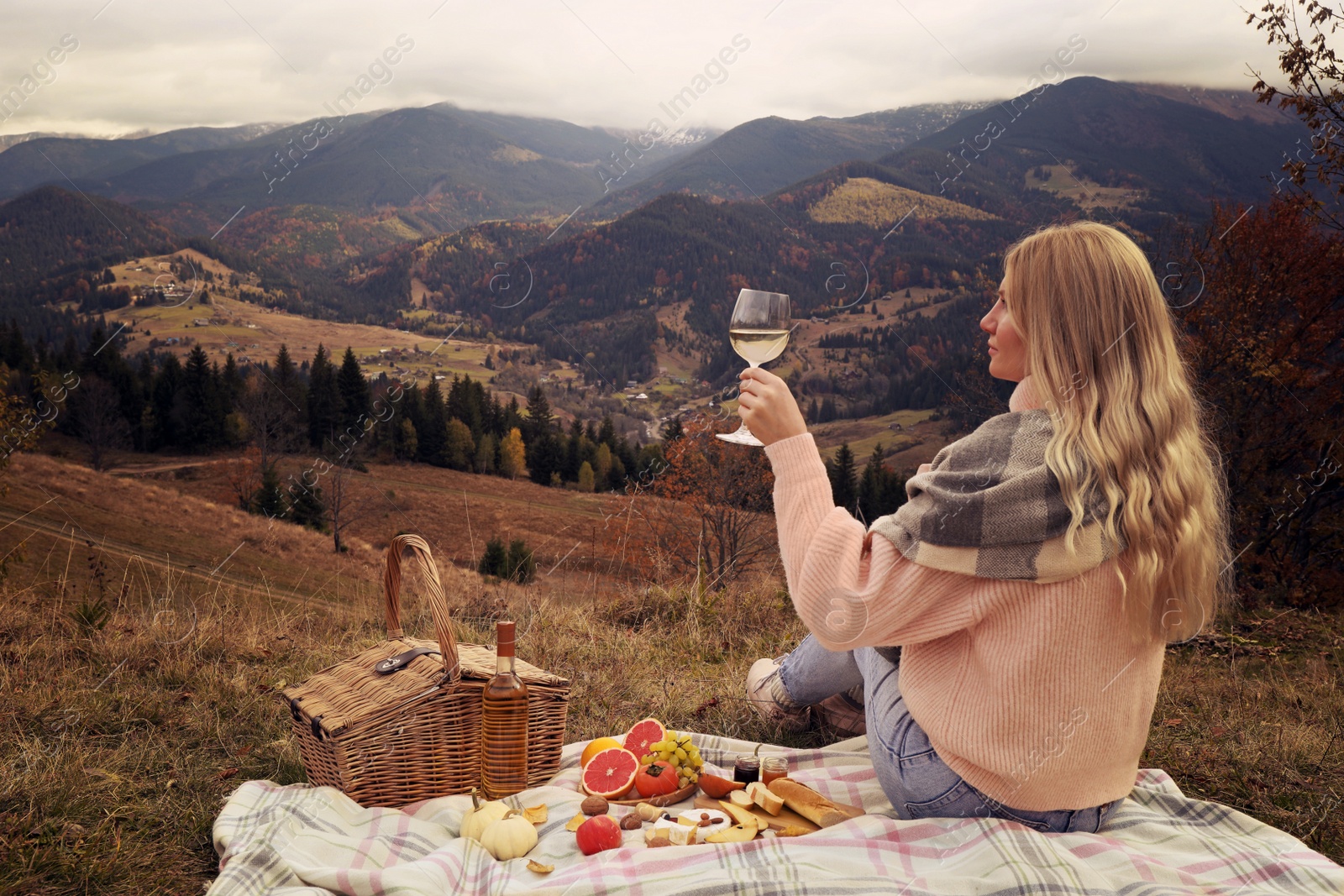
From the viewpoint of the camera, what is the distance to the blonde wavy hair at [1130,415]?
76.0 inches

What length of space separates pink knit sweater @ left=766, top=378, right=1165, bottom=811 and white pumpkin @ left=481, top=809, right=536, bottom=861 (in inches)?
48.3

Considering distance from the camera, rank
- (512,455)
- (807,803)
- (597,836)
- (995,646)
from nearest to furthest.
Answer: (995,646), (597,836), (807,803), (512,455)

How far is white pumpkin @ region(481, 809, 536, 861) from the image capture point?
2574 millimetres

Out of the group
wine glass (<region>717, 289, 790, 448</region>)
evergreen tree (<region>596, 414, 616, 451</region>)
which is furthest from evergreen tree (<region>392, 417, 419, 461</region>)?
wine glass (<region>717, 289, 790, 448</region>)

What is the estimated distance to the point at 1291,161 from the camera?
7641mm

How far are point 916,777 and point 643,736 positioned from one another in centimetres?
118

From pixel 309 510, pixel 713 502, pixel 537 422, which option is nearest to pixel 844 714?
pixel 713 502

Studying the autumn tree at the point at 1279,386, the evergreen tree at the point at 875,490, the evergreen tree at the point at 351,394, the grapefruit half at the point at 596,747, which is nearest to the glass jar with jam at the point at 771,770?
the grapefruit half at the point at 596,747

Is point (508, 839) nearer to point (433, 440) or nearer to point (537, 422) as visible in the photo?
point (433, 440)

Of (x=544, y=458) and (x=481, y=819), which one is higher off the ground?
(x=481, y=819)

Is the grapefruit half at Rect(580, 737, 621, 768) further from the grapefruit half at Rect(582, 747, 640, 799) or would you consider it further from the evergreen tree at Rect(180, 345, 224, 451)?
the evergreen tree at Rect(180, 345, 224, 451)

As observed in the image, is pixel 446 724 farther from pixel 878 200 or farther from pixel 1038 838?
pixel 878 200

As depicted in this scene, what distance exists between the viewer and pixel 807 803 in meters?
2.72

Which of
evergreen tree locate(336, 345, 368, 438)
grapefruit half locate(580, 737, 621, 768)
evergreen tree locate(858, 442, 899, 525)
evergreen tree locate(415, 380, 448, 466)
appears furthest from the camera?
evergreen tree locate(415, 380, 448, 466)
